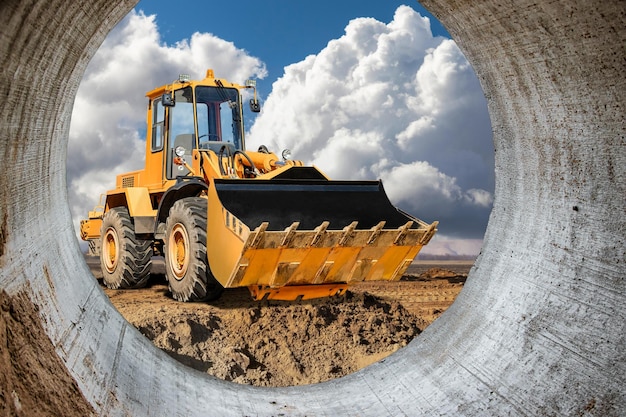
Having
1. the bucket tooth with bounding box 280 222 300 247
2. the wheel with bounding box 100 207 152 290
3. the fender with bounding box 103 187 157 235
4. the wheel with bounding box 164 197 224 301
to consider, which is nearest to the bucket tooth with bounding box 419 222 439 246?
the bucket tooth with bounding box 280 222 300 247

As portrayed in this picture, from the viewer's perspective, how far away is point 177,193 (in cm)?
821

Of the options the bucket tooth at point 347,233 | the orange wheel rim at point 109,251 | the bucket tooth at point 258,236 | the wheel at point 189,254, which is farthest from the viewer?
the orange wheel rim at point 109,251

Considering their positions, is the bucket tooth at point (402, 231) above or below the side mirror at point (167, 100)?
below

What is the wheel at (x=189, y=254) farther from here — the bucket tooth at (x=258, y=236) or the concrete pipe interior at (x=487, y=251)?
the concrete pipe interior at (x=487, y=251)

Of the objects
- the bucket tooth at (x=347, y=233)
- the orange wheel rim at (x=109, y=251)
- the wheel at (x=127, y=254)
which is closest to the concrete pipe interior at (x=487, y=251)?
the bucket tooth at (x=347, y=233)

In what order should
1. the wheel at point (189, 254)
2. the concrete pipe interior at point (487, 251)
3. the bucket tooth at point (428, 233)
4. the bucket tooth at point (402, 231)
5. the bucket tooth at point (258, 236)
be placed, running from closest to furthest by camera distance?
the concrete pipe interior at point (487, 251) → the bucket tooth at point (258, 236) → the bucket tooth at point (402, 231) → the bucket tooth at point (428, 233) → the wheel at point (189, 254)

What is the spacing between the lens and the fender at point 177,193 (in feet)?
25.8

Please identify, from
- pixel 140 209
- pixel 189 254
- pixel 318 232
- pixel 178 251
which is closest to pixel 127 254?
pixel 140 209

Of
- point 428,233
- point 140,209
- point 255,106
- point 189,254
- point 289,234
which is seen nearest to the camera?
point 289,234

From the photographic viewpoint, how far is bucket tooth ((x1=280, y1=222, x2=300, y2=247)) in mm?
5754

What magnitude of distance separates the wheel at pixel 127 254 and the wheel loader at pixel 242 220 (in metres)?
0.02

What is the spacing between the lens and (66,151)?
9.48 ft

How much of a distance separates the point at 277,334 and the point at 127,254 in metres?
3.82

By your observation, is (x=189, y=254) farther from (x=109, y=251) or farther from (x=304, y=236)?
(x=109, y=251)
